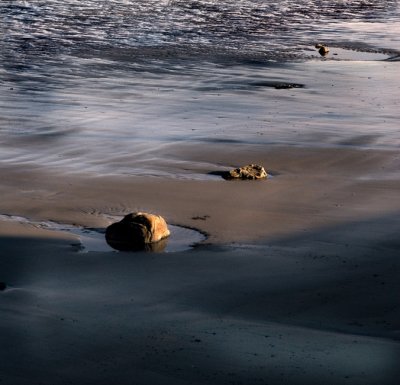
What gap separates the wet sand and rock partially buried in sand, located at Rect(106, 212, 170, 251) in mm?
186

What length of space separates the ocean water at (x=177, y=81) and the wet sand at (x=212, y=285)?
1.26 metres

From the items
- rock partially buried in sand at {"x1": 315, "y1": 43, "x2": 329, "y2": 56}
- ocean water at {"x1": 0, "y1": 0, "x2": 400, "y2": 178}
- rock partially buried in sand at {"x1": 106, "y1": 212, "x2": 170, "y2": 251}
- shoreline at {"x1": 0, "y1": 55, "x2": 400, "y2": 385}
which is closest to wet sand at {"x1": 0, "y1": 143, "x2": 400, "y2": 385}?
shoreline at {"x1": 0, "y1": 55, "x2": 400, "y2": 385}

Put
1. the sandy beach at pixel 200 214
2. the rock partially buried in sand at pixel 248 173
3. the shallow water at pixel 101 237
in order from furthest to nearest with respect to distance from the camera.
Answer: the rock partially buried in sand at pixel 248 173 < the shallow water at pixel 101 237 < the sandy beach at pixel 200 214

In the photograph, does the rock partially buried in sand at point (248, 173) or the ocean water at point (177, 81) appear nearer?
the rock partially buried in sand at point (248, 173)

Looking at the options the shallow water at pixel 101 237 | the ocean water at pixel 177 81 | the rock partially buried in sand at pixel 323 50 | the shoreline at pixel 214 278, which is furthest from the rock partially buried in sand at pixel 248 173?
the rock partially buried in sand at pixel 323 50

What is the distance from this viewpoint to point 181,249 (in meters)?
8.65

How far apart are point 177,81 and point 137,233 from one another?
839 cm

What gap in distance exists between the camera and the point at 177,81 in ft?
55.1

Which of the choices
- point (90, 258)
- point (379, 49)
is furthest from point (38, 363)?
point (379, 49)

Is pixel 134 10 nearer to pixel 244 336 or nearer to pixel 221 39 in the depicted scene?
pixel 221 39

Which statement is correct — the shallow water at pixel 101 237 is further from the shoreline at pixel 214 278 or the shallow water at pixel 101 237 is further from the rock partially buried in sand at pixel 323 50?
the rock partially buried in sand at pixel 323 50

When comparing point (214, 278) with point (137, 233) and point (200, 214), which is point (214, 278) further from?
point (200, 214)

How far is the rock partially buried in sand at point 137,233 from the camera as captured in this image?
8648 millimetres

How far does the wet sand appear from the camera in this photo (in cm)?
648
